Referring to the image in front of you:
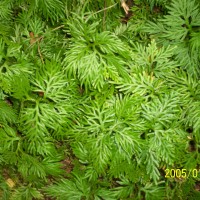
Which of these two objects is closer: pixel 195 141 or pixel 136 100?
pixel 136 100

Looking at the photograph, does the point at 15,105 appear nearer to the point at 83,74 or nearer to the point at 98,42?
the point at 83,74

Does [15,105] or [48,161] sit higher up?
[15,105]

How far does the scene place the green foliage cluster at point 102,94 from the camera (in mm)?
2168

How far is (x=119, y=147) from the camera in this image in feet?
7.25

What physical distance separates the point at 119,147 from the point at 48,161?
599 mm

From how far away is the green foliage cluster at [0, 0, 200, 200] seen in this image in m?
2.17

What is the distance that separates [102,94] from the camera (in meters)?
2.23

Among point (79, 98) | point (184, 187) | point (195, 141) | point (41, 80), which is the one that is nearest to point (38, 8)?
point (41, 80)
